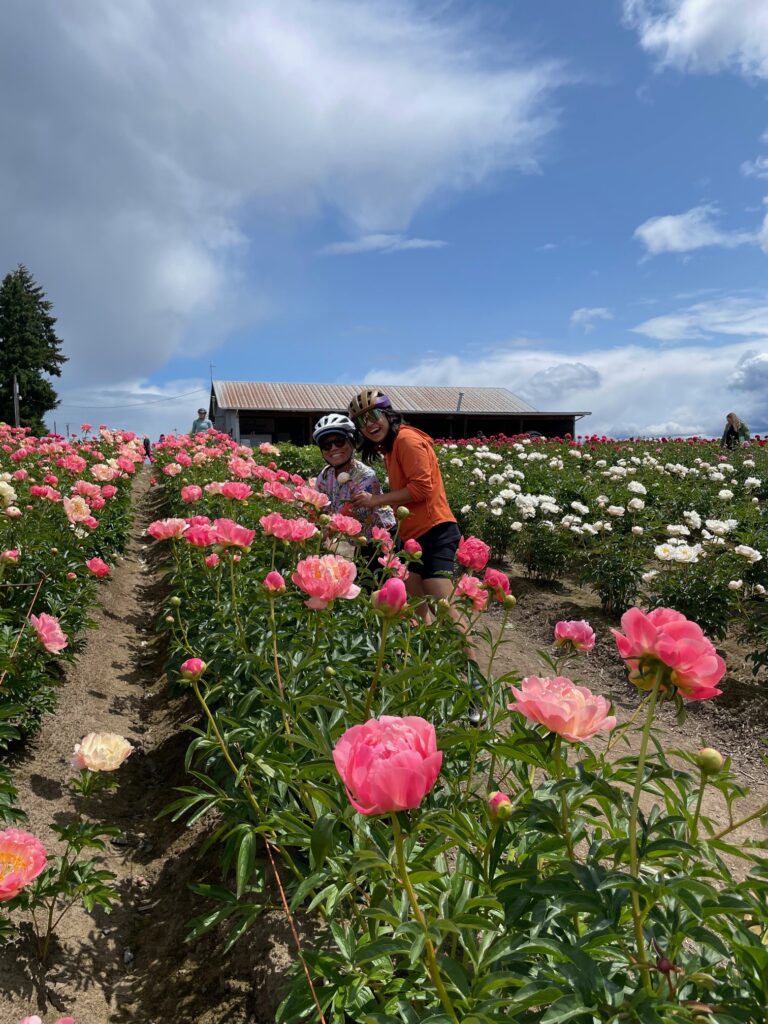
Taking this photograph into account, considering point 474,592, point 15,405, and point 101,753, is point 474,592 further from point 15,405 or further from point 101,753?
point 15,405

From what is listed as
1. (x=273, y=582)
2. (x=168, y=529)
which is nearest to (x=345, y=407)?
(x=168, y=529)

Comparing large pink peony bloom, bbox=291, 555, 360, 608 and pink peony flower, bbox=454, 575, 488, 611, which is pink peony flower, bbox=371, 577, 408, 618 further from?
pink peony flower, bbox=454, 575, 488, 611

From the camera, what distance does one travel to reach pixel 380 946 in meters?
1.01

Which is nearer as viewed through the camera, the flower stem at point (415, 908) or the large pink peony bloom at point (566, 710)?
the flower stem at point (415, 908)

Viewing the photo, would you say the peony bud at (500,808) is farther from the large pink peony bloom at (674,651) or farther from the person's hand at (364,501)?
the person's hand at (364,501)

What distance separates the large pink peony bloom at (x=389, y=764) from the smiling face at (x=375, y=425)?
291 centimetres

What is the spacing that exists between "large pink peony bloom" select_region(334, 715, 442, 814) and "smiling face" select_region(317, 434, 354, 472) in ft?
10.3

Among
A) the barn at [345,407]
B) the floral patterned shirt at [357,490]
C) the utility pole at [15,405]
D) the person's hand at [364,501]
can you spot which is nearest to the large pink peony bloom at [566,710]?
the person's hand at [364,501]

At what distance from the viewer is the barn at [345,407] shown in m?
27.3

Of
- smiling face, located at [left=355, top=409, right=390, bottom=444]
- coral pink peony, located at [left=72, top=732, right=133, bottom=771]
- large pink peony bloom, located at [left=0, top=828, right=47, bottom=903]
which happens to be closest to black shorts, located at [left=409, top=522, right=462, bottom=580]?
smiling face, located at [left=355, top=409, right=390, bottom=444]

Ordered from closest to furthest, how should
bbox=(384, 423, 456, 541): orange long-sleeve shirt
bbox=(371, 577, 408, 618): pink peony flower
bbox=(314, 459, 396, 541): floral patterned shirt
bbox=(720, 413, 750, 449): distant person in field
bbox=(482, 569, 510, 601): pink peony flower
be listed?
bbox=(371, 577, 408, 618): pink peony flower
bbox=(482, 569, 510, 601): pink peony flower
bbox=(384, 423, 456, 541): orange long-sleeve shirt
bbox=(314, 459, 396, 541): floral patterned shirt
bbox=(720, 413, 750, 449): distant person in field

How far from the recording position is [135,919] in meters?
2.28

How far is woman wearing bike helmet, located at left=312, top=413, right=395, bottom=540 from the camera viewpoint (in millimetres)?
3863

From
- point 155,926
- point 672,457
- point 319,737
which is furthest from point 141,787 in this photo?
point 672,457
